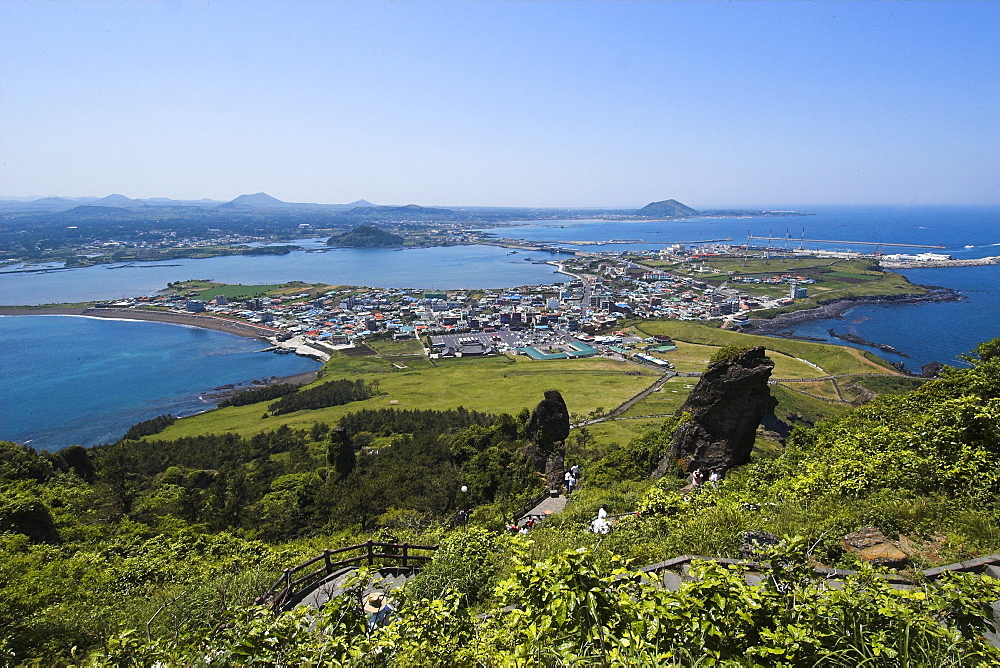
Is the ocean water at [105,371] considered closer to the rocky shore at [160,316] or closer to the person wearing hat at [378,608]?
the rocky shore at [160,316]

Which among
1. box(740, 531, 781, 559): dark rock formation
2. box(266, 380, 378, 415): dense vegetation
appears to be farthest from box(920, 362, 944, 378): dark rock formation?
box(740, 531, 781, 559): dark rock formation

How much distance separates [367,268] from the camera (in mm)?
96750

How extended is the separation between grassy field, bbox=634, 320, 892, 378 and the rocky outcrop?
32173mm

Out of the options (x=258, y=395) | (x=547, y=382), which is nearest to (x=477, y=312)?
(x=547, y=382)

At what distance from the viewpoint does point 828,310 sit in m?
54.9

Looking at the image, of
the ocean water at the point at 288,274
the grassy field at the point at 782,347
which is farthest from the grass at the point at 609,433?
the ocean water at the point at 288,274

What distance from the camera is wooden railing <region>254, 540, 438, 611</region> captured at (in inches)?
211

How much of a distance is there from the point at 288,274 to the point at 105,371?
5066 cm

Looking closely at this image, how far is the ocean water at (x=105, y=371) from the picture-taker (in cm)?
3045

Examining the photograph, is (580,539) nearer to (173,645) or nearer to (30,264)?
(173,645)

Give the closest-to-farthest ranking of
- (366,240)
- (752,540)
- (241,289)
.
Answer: (752,540) → (241,289) → (366,240)

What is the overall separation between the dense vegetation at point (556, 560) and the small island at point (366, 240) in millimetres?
122039

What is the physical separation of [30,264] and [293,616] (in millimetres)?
123994

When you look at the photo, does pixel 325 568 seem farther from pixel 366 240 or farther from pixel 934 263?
pixel 366 240
